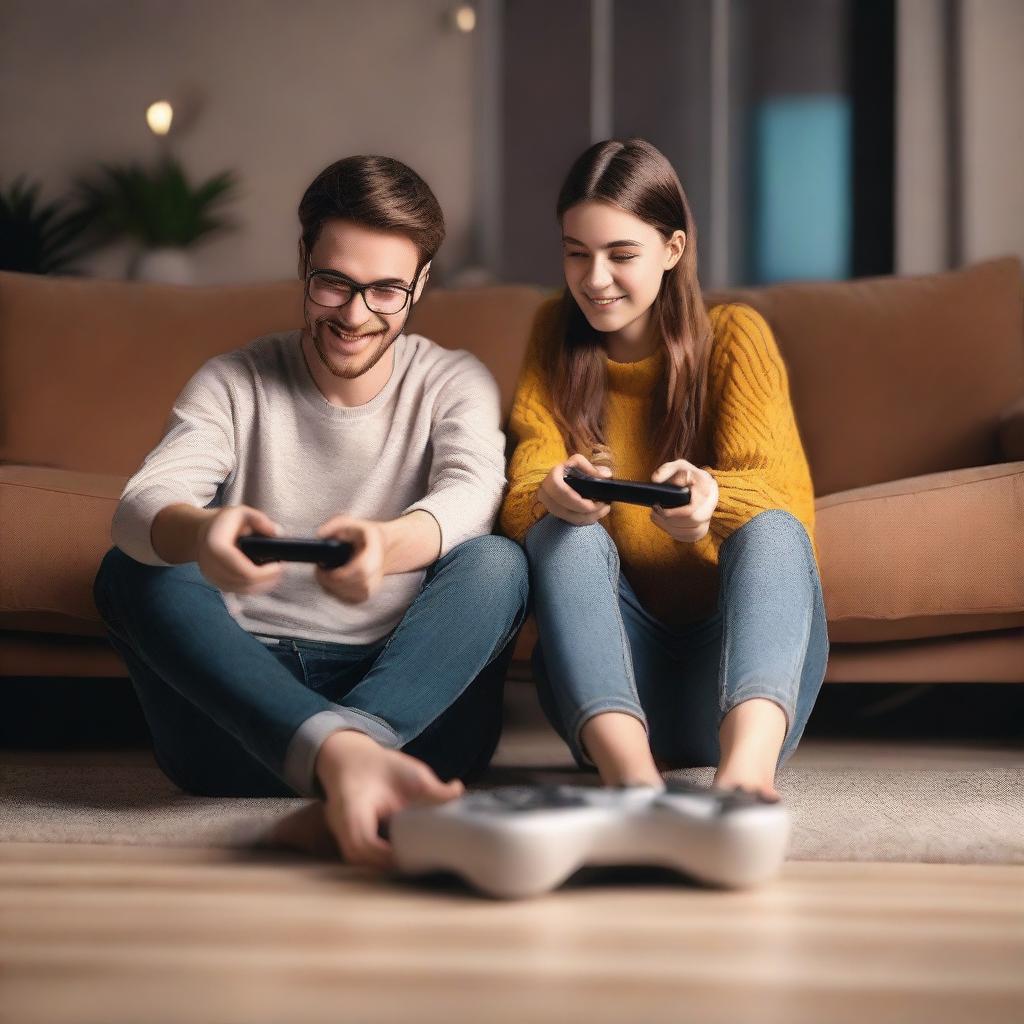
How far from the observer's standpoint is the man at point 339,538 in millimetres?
1049

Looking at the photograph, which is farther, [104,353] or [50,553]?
[104,353]

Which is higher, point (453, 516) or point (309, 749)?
point (453, 516)

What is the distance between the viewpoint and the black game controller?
3.34 feet

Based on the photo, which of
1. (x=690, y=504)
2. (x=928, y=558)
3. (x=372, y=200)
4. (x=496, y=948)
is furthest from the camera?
(x=928, y=558)

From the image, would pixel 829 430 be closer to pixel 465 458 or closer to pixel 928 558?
pixel 928 558

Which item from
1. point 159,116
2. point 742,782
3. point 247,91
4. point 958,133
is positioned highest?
point 247,91

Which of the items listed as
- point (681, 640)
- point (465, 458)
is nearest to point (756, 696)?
point (681, 640)

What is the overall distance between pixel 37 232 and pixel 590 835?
337cm

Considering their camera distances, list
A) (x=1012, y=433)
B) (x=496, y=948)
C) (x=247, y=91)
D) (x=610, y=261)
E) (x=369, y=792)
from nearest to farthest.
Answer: (x=496, y=948), (x=369, y=792), (x=610, y=261), (x=1012, y=433), (x=247, y=91)

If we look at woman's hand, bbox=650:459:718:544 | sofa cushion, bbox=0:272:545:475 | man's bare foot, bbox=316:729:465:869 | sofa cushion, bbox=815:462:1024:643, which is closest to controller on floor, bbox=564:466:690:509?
woman's hand, bbox=650:459:718:544

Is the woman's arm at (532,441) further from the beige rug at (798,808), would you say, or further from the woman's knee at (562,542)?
the beige rug at (798,808)

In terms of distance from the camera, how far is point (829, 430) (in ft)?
6.89

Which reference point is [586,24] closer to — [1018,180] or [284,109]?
[284,109]

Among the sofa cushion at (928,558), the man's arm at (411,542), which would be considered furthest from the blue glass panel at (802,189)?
the man's arm at (411,542)
